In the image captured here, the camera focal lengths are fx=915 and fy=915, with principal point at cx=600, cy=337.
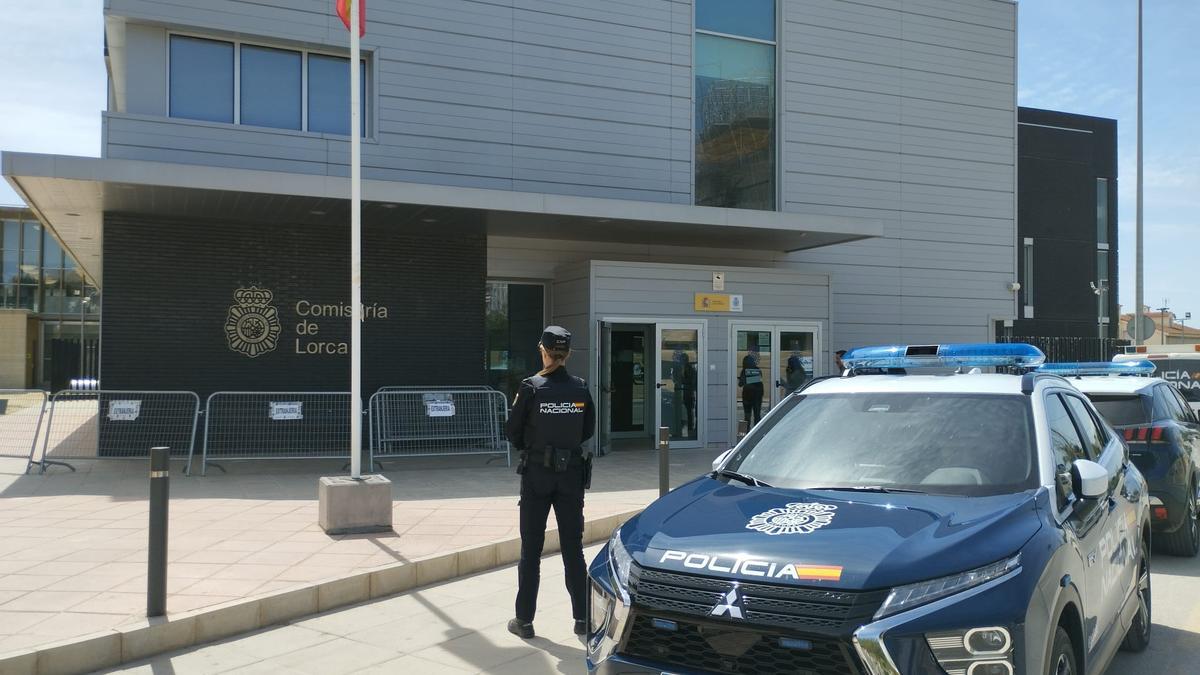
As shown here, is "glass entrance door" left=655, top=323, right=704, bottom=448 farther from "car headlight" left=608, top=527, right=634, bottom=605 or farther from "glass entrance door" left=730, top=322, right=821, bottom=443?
"car headlight" left=608, top=527, right=634, bottom=605

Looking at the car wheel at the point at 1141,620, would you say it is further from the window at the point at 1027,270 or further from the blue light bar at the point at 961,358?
the window at the point at 1027,270

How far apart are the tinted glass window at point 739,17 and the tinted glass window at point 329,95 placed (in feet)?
22.6

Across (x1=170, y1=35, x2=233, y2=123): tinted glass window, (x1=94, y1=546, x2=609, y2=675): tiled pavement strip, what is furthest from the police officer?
(x1=170, y1=35, x2=233, y2=123): tinted glass window

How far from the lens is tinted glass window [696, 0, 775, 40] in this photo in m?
17.9

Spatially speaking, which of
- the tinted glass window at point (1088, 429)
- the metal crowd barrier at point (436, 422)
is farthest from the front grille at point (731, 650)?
the metal crowd barrier at point (436, 422)

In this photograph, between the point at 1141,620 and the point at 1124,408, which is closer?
the point at 1141,620

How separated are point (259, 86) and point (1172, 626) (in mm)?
13659

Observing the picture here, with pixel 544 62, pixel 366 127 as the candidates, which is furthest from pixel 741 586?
pixel 544 62

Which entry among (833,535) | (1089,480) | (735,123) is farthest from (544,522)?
(735,123)

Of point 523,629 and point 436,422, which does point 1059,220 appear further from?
point 523,629

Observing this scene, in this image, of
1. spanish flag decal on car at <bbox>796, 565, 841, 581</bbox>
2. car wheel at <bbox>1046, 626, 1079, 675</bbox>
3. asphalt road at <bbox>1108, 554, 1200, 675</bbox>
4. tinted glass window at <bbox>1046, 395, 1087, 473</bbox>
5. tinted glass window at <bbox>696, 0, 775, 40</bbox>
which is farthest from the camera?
tinted glass window at <bbox>696, 0, 775, 40</bbox>

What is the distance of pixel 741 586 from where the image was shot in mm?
3211

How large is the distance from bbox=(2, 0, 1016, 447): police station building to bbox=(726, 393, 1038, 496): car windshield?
26.8 feet

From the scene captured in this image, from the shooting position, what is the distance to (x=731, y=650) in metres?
3.15
